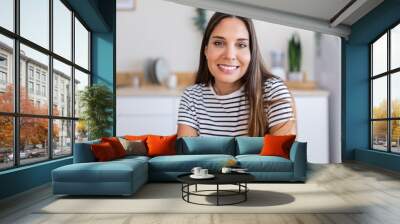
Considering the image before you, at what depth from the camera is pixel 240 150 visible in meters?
6.71

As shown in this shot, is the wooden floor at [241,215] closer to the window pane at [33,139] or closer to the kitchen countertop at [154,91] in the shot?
the window pane at [33,139]

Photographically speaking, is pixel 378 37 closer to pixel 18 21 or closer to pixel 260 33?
pixel 260 33

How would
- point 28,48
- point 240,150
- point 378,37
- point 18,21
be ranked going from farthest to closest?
point 378,37, point 240,150, point 28,48, point 18,21

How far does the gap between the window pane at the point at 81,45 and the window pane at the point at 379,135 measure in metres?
5.90

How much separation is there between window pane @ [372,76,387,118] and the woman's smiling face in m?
2.73

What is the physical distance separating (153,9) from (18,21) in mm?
3560

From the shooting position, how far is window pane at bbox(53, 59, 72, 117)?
6.44 meters

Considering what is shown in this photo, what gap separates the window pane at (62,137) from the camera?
641 cm

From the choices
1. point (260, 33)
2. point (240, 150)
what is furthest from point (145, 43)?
point (240, 150)

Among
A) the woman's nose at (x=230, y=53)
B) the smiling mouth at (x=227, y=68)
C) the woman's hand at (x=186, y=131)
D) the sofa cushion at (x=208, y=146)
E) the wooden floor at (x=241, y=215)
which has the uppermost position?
the woman's nose at (x=230, y=53)

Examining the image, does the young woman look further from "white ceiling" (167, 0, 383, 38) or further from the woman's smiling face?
"white ceiling" (167, 0, 383, 38)

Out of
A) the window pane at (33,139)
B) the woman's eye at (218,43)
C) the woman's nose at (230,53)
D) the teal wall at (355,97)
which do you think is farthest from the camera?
the teal wall at (355,97)

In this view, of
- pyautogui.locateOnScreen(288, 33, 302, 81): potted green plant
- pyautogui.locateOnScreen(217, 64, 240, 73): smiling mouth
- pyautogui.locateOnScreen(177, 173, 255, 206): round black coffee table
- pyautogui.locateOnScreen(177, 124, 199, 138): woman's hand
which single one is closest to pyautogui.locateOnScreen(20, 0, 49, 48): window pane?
pyautogui.locateOnScreen(177, 173, 255, 206): round black coffee table

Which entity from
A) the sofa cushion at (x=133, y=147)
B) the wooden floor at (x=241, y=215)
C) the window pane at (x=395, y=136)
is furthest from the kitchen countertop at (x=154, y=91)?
the wooden floor at (x=241, y=215)
